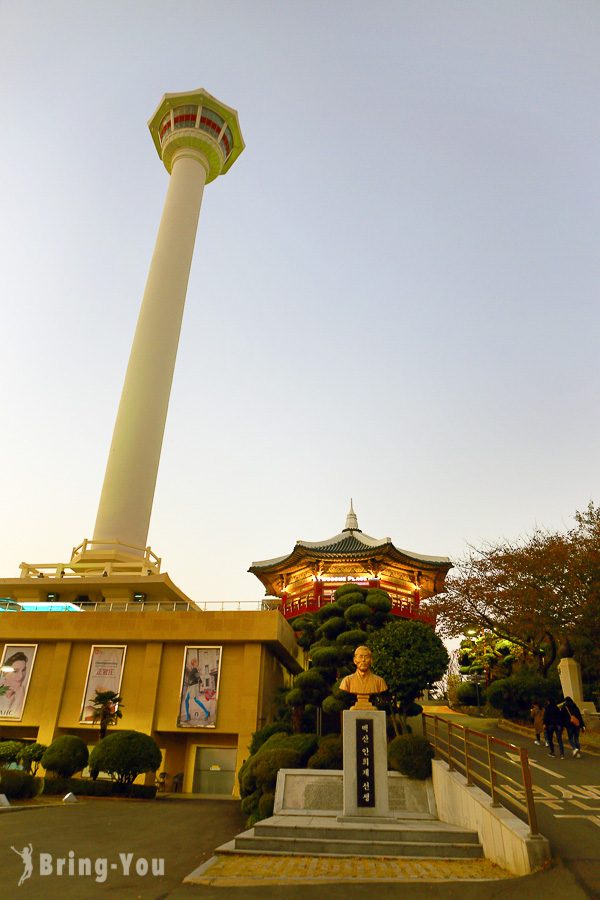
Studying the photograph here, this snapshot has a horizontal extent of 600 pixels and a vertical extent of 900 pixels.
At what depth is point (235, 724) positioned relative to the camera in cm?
2142

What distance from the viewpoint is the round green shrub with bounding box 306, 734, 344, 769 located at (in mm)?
13766

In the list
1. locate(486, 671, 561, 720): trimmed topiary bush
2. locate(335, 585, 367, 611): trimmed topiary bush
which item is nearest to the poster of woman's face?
locate(335, 585, 367, 611): trimmed topiary bush

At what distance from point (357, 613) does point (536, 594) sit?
8.36 m

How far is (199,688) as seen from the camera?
72.8ft

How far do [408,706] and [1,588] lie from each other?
22.9 m

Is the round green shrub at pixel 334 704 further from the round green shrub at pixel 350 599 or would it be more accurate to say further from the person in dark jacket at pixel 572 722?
the person in dark jacket at pixel 572 722

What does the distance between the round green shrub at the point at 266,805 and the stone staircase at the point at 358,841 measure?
311cm

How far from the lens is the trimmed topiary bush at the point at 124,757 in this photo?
56.3 feet

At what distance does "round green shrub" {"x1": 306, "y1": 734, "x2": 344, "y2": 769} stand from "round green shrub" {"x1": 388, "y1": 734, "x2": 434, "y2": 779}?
1535mm

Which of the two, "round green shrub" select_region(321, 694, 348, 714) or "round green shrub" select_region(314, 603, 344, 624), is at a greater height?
"round green shrub" select_region(314, 603, 344, 624)

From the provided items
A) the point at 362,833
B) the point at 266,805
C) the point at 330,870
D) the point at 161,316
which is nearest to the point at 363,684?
the point at 362,833

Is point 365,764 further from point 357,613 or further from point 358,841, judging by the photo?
point 357,613

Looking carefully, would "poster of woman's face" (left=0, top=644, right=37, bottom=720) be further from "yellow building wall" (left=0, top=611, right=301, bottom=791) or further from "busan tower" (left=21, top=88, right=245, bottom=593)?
"busan tower" (left=21, top=88, right=245, bottom=593)

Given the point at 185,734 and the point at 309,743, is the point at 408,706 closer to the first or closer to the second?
the point at 309,743
